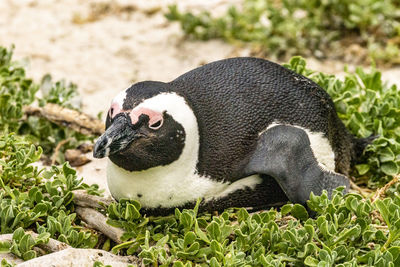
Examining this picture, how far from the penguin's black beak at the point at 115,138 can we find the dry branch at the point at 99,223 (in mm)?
405

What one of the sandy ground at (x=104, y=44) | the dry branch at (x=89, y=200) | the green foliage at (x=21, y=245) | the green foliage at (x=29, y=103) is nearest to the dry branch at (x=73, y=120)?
the green foliage at (x=29, y=103)

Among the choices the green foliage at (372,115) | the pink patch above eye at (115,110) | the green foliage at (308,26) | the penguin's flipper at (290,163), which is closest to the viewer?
the pink patch above eye at (115,110)

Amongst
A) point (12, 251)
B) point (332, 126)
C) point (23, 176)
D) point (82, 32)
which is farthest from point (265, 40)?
point (12, 251)

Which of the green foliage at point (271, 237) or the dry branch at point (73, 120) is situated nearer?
the green foliage at point (271, 237)

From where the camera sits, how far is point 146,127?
8.38ft

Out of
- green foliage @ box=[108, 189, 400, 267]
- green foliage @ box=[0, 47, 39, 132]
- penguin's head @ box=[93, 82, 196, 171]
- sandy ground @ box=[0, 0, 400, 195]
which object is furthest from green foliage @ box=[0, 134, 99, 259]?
sandy ground @ box=[0, 0, 400, 195]

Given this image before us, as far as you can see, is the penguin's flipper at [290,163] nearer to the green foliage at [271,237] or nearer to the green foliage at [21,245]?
the green foliage at [271,237]

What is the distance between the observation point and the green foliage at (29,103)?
11.8 feet

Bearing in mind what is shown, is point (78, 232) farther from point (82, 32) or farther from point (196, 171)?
point (82, 32)

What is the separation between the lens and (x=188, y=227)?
2.62 metres

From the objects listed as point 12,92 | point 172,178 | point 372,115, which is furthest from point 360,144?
point 12,92

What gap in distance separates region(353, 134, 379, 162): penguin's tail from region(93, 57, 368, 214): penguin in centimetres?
40

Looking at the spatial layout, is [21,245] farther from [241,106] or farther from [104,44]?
[104,44]

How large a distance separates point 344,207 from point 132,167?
812 millimetres
